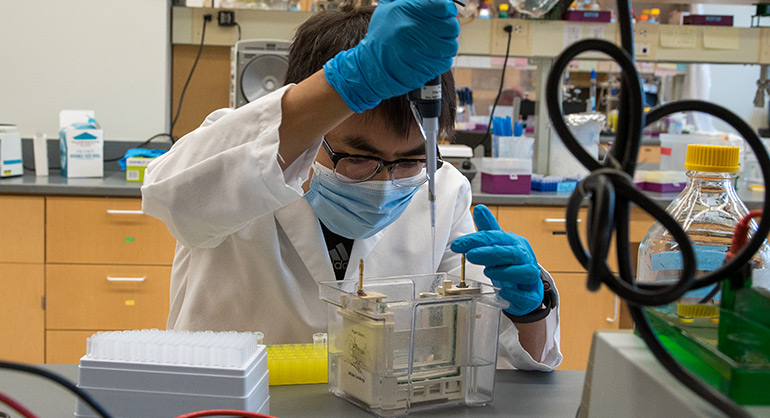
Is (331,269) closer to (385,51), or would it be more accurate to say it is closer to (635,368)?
(385,51)

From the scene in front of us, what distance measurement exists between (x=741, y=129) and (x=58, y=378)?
569 mm

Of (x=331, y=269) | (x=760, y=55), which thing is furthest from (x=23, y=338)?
(x=760, y=55)

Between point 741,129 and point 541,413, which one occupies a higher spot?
point 741,129

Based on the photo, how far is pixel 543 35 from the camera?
3.20m

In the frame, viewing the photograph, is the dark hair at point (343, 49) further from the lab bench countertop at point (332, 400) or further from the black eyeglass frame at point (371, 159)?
the lab bench countertop at point (332, 400)

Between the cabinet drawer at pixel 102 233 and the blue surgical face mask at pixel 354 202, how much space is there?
1480 millimetres

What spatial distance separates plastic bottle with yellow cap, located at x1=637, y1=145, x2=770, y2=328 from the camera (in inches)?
34.7

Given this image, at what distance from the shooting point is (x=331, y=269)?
4.29 ft

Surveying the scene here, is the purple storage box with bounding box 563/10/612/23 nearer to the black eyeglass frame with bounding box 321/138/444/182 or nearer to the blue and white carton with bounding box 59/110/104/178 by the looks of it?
the blue and white carton with bounding box 59/110/104/178

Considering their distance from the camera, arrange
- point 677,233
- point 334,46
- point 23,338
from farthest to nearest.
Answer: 1. point 23,338
2. point 334,46
3. point 677,233

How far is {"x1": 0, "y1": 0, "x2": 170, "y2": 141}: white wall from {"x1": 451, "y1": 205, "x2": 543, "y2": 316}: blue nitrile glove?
8.08 feet

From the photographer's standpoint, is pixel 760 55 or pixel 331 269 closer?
pixel 331 269

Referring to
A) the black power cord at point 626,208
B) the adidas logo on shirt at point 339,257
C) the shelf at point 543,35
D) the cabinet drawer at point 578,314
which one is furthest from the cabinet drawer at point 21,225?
the black power cord at point 626,208

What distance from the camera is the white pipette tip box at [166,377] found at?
763 millimetres
